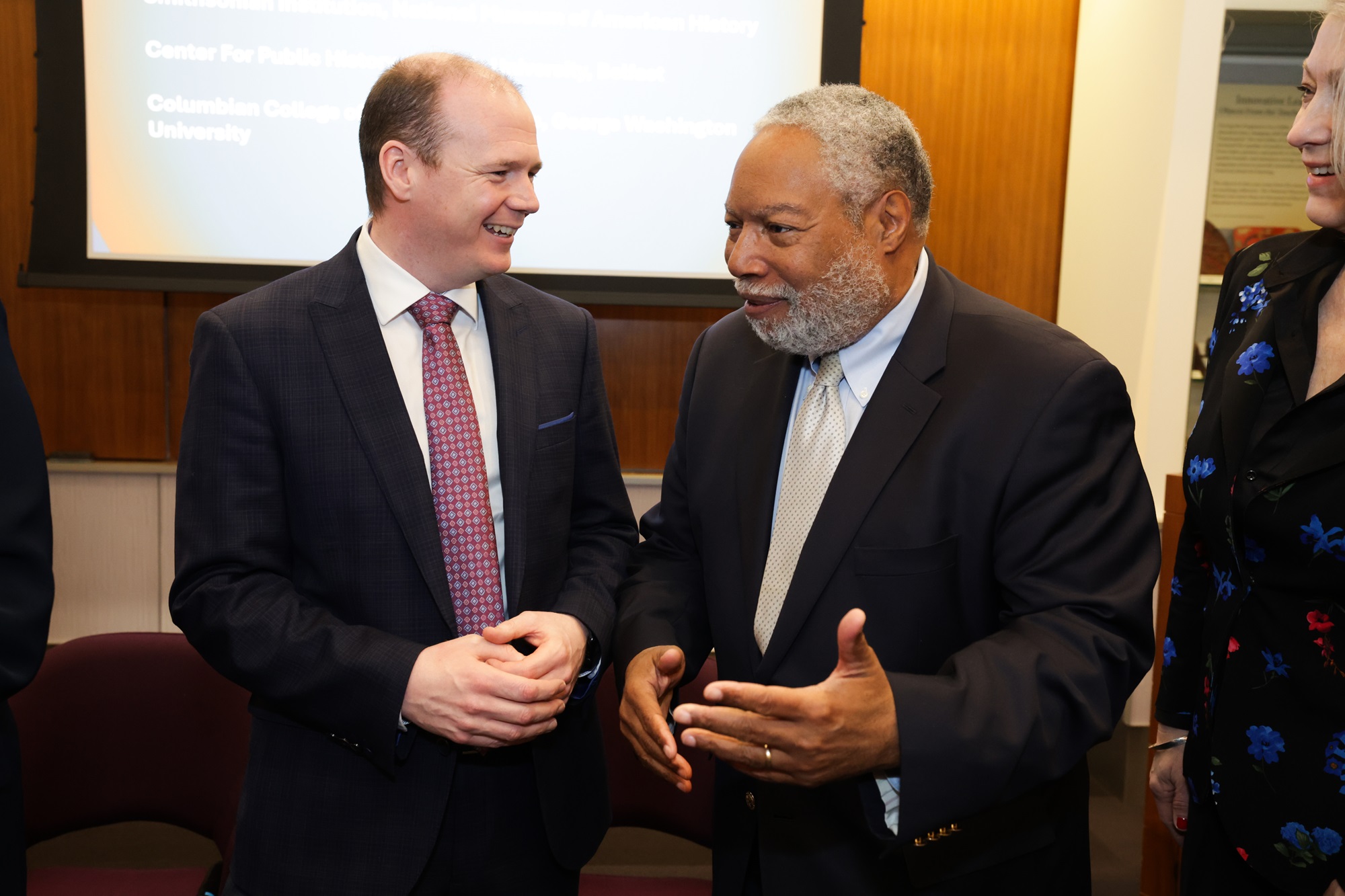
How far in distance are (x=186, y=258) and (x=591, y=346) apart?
2.88 m

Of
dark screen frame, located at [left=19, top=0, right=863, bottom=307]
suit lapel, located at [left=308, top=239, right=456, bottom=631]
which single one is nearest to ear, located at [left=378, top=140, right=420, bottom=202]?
suit lapel, located at [left=308, top=239, right=456, bottom=631]

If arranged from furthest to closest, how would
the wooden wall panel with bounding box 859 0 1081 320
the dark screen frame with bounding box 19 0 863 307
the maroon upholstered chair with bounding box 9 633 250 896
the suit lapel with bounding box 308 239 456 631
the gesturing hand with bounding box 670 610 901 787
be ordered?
the wooden wall panel with bounding box 859 0 1081 320
the dark screen frame with bounding box 19 0 863 307
the maroon upholstered chair with bounding box 9 633 250 896
the suit lapel with bounding box 308 239 456 631
the gesturing hand with bounding box 670 610 901 787

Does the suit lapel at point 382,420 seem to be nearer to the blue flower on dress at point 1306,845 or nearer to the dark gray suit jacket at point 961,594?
the dark gray suit jacket at point 961,594

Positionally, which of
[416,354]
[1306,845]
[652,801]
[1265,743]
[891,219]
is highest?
[891,219]

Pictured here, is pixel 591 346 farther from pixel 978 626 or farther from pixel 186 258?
pixel 186 258

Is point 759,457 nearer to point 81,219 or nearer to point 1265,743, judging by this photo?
point 1265,743

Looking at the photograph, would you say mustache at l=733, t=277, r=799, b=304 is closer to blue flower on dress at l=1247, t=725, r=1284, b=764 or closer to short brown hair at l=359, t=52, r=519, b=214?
short brown hair at l=359, t=52, r=519, b=214

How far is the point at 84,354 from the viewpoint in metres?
4.22

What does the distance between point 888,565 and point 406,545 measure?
744 millimetres

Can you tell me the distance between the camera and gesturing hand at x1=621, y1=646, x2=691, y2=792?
134cm

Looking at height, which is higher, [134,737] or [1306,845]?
[1306,845]

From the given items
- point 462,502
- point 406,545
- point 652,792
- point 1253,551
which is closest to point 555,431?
point 462,502

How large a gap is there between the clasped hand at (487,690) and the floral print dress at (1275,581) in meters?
1.01

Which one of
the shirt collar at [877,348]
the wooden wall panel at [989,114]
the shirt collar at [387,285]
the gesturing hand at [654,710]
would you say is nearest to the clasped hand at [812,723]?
the gesturing hand at [654,710]
